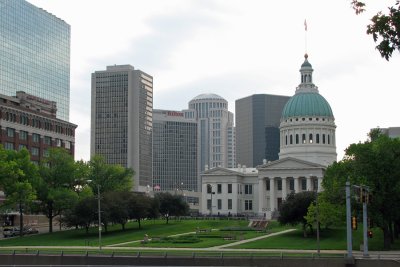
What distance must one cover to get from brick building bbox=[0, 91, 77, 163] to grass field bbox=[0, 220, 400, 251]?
93.6 ft

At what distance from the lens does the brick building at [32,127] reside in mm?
138500

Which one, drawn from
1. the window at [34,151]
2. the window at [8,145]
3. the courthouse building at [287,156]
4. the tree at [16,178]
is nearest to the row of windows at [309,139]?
the courthouse building at [287,156]

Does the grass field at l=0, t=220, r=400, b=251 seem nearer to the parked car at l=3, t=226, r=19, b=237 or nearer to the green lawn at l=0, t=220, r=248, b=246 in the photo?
the green lawn at l=0, t=220, r=248, b=246

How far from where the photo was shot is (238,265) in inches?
2441

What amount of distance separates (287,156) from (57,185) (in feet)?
246

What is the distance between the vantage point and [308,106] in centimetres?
18088

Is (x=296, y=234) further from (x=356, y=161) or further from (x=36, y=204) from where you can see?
(x=36, y=204)

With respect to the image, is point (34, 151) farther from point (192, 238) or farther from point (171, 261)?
point (171, 261)

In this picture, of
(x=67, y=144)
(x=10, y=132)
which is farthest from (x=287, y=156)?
(x=10, y=132)

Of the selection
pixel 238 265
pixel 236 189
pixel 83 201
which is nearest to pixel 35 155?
pixel 83 201

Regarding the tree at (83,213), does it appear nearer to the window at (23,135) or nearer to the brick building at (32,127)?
the brick building at (32,127)

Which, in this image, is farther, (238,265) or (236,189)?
(236,189)

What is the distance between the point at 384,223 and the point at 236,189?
101640 millimetres

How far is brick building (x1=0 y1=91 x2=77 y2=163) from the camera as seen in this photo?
138 meters
